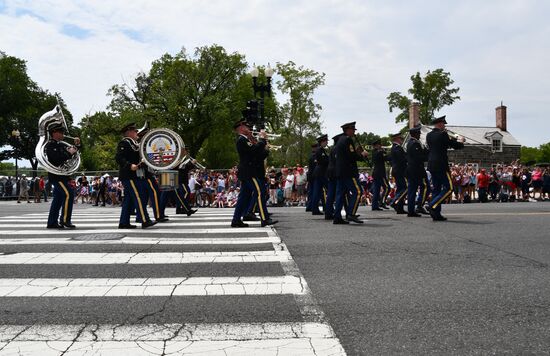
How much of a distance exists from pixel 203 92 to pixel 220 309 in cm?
4833

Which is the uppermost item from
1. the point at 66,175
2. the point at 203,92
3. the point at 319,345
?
the point at 203,92

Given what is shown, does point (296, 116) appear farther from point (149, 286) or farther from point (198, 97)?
point (149, 286)

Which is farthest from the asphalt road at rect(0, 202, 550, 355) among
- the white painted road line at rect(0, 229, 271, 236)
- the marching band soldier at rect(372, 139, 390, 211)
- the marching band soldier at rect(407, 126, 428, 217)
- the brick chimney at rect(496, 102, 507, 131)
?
the brick chimney at rect(496, 102, 507, 131)

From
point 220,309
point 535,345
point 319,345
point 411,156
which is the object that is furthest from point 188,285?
point 411,156

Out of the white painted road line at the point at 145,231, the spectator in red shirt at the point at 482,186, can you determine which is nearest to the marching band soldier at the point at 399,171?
the white painted road line at the point at 145,231

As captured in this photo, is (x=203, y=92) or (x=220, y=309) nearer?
(x=220, y=309)

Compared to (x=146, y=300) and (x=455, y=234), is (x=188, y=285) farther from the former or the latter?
(x=455, y=234)

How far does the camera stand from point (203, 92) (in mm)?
50688

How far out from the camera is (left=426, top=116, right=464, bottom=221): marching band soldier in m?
10.1

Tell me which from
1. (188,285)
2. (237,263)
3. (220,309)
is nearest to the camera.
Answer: (220,309)

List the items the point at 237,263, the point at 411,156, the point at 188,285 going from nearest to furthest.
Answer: the point at 188,285 → the point at 237,263 → the point at 411,156

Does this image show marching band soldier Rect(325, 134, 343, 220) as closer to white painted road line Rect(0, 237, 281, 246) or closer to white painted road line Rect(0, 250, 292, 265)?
white painted road line Rect(0, 237, 281, 246)

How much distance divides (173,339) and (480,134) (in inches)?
2257

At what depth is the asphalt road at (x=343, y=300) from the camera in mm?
3252
